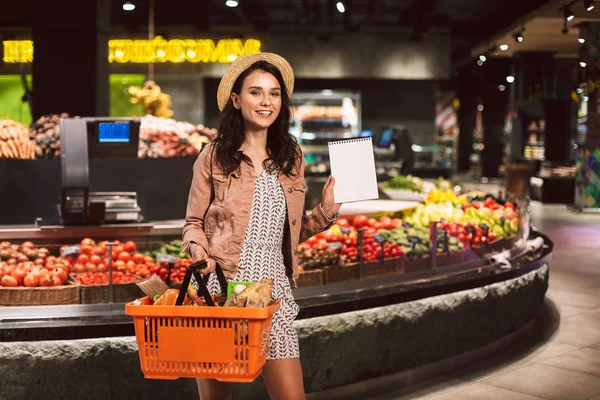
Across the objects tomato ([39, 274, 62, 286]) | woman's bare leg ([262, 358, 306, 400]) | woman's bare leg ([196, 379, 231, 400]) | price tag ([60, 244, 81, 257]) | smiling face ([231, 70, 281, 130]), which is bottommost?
woman's bare leg ([196, 379, 231, 400])

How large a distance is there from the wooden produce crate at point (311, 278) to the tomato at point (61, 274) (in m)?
1.28

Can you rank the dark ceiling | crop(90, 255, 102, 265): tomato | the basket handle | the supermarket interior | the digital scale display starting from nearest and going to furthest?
1. the basket handle
2. the supermarket interior
3. crop(90, 255, 102, 265): tomato
4. the digital scale display
5. the dark ceiling

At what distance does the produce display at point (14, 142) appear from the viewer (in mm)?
6805

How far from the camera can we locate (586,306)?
24.4ft

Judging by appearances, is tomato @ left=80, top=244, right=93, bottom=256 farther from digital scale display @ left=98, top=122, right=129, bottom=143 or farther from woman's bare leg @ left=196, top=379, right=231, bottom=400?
woman's bare leg @ left=196, top=379, right=231, bottom=400

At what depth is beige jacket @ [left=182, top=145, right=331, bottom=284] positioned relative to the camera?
2.88 meters

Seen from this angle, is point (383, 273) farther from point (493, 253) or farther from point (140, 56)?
point (140, 56)

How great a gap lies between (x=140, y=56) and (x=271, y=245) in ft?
48.8

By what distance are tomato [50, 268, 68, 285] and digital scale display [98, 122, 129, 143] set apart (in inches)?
71.2

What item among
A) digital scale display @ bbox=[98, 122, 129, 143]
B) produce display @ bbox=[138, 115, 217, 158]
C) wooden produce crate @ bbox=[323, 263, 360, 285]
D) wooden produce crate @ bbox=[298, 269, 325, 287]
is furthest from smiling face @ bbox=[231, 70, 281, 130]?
produce display @ bbox=[138, 115, 217, 158]

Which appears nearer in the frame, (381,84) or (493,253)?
(493,253)

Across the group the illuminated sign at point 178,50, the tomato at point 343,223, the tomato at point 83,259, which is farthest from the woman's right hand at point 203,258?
the illuminated sign at point 178,50

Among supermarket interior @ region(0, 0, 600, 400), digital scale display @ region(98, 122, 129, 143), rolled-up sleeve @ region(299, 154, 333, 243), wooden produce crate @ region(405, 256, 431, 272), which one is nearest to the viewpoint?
rolled-up sleeve @ region(299, 154, 333, 243)

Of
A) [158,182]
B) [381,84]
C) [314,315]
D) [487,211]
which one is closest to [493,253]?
[487,211]
